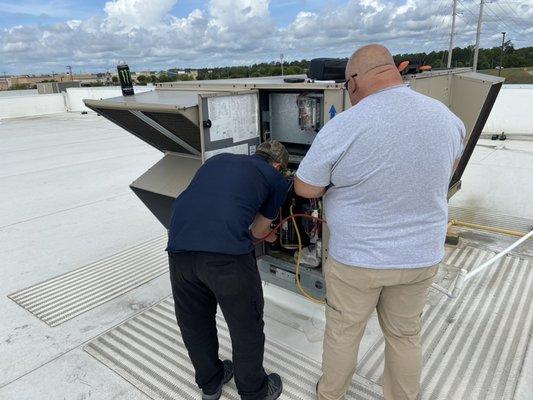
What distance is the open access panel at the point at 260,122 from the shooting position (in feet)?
7.77

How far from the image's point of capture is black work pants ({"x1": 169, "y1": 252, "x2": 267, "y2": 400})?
1.81m

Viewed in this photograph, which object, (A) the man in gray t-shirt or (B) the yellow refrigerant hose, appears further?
(B) the yellow refrigerant hose

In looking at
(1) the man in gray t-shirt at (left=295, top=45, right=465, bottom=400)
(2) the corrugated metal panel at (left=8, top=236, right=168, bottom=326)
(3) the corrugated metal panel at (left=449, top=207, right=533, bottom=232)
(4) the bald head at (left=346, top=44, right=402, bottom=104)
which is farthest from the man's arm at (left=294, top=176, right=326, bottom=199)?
(3) the corrugated metal panel at (left=449, top=207, right=533, bottom=232)

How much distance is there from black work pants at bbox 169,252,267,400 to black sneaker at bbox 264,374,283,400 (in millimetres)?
61

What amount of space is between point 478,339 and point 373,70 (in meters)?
1.88

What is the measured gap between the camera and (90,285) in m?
3.43

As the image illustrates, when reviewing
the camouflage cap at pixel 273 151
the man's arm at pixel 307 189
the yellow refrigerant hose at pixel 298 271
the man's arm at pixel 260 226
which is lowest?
the yellow refrigerant hose at pixel 298 271

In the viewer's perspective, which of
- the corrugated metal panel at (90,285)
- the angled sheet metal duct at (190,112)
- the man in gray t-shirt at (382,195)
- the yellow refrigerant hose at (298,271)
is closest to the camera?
the man in gray t-shirt at (382,195)

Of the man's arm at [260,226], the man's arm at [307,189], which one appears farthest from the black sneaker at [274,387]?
the man's arm at [307,189]

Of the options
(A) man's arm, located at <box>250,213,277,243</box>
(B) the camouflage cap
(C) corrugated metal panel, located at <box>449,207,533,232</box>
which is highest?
(B) the camouflage cap

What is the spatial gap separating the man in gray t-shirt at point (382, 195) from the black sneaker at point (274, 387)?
0.48 m

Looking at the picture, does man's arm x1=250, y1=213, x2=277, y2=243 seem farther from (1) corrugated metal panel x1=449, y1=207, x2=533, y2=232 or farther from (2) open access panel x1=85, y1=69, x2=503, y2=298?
(1) corrugated metal panel x1=449, y1=207, x2=533, y2=232

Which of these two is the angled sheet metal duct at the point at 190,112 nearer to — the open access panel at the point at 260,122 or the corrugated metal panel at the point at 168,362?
the open access panel at the point at 260,122

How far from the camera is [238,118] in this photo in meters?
2.52
